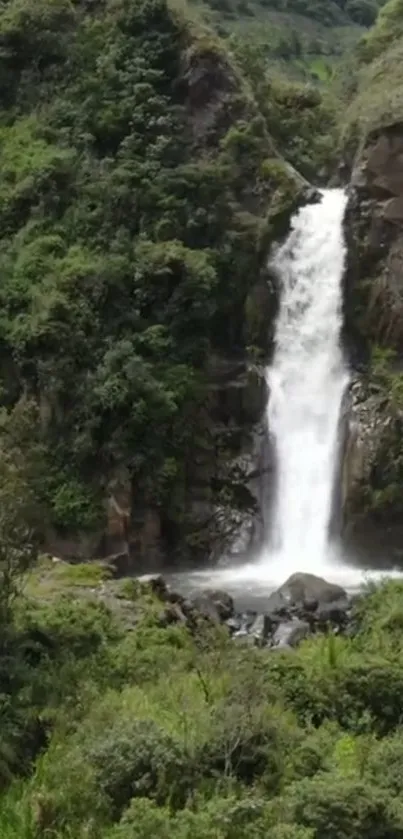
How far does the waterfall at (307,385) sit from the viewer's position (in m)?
29.7

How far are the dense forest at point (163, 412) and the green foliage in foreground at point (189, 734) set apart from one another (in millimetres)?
39

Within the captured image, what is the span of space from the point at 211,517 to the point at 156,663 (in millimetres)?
14008

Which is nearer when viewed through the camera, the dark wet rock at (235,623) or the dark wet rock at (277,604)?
the dark wet rock at (235,623)

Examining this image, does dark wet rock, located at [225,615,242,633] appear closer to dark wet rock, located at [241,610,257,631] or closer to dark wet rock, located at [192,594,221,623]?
dark wet rock, located at [241,610,257,631]

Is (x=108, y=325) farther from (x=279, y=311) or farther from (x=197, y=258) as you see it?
(x=279, y=311)

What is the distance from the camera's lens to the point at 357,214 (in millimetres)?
32094

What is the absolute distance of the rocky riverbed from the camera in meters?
20.2

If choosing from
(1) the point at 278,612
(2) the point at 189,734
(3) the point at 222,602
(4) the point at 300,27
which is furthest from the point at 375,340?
(4) the point at 300,27

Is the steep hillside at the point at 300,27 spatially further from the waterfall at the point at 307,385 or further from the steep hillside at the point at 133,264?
the waterfall at the point at 307,385

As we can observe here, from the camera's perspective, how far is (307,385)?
31.6 metres

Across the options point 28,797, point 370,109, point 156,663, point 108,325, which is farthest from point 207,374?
point 28,797

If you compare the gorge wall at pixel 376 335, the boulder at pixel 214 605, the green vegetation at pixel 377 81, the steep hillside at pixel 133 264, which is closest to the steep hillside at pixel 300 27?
the green vegetation at pixel 377 81

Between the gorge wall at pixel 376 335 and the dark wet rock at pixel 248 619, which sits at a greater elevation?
the gorge wall at pixel 376 335

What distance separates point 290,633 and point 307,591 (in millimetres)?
2680
